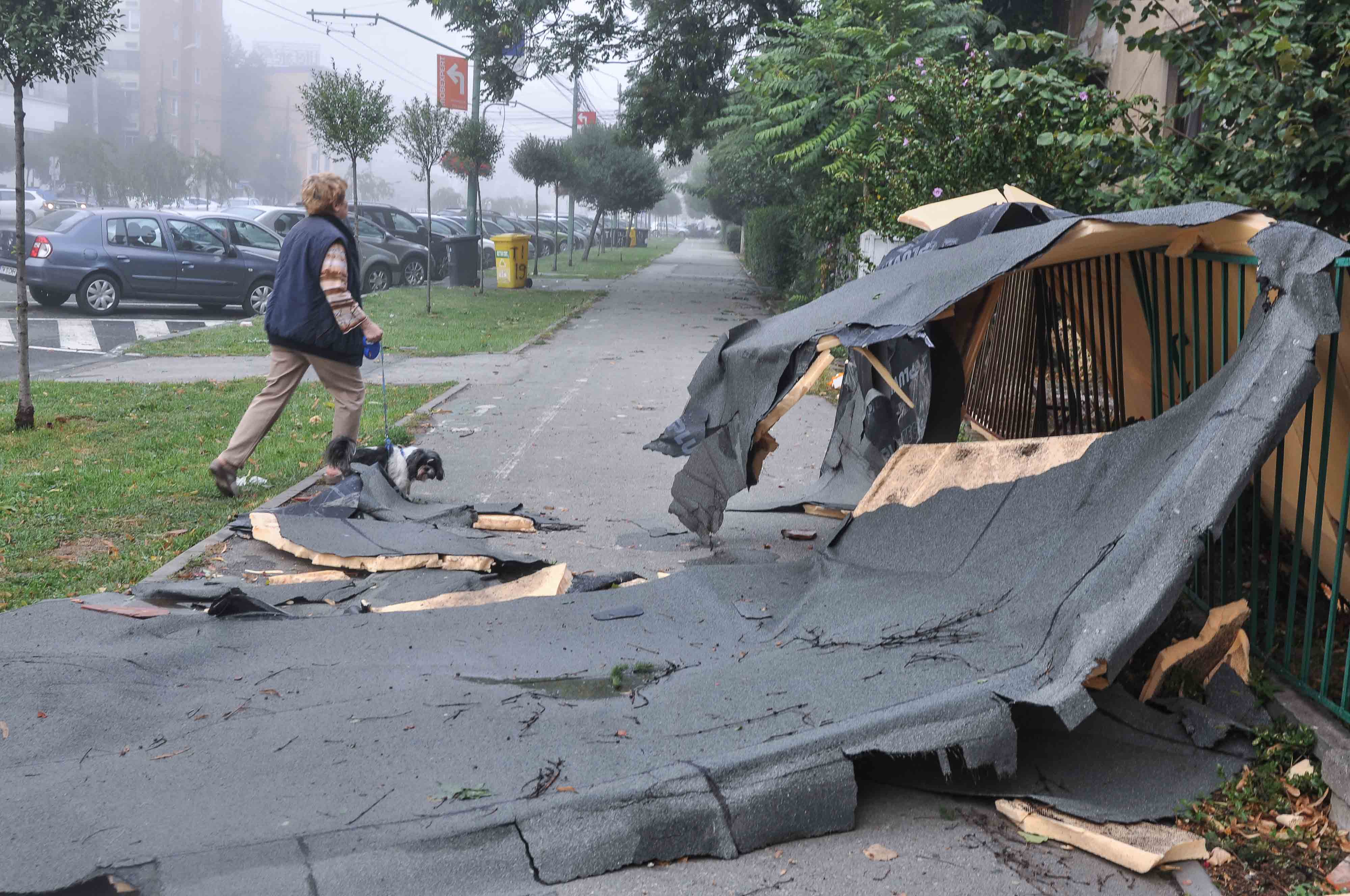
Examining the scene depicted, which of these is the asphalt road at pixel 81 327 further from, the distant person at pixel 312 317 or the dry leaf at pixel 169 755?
the dry leaf at pixel 169 755

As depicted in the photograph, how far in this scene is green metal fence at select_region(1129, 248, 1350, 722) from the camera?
12.9 feet

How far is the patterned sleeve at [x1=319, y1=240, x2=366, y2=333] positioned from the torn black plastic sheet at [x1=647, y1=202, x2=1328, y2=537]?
2381mm

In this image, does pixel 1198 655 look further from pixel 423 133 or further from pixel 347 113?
pixel 423 133

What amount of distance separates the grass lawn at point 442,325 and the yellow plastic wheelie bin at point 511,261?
25.9 inches

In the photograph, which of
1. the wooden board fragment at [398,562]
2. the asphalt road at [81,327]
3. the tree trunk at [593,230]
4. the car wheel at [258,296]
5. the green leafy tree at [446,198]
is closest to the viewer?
the wooden board fragment at [398,562]

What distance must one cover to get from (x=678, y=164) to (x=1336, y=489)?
80.2 feet

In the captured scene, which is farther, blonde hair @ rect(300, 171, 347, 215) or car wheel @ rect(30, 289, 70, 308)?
car wheel @ rect(30, 289, 70, 308)

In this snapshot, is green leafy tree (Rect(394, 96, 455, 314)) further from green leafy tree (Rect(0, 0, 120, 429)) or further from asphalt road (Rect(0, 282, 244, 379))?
green leafy tree (Rect(0, 0, 120, 429))

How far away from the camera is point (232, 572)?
5.82 m

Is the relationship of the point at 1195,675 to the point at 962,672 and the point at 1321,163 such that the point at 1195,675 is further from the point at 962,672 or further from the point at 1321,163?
the point at 1321,163

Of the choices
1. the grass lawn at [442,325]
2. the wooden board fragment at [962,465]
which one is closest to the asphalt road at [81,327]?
the grass lawn at [442,325]

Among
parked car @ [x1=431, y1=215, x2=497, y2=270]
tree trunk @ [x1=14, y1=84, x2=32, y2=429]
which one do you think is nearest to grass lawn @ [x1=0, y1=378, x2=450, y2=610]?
tree trunk @ [x1=14, y1=84, x2=32, y2=429]

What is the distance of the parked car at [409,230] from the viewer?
26.0m

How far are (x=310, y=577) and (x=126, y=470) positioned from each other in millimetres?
3088
